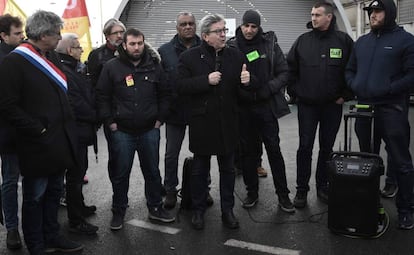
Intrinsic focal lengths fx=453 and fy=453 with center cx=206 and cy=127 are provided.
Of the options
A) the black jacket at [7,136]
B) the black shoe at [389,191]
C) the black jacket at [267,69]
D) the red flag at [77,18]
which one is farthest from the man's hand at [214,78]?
the red flag at [77,18]

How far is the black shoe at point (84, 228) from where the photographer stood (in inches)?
166

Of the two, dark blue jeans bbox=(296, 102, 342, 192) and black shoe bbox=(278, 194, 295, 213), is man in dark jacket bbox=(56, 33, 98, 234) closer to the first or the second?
black shoe bbox=(278, 194, 295, 213)

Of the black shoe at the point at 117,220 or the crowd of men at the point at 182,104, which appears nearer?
the crowd of men at the point at 182,104

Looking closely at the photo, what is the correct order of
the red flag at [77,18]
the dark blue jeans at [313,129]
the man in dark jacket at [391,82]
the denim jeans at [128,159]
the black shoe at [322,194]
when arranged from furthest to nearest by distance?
the red flag at [77,18] → the black shoe at [322,194] → the dark blue jeans at [313,129] → the denim jeans at [128,159] → the man in dark jacket at [391,82]

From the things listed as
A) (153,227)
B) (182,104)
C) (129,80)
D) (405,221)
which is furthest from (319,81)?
(153,227)

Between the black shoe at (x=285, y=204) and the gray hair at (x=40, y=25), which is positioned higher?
the gray hair at (x=40, y=25)

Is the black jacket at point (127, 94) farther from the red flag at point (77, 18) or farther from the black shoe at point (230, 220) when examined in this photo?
the red flag at point (77, 18)

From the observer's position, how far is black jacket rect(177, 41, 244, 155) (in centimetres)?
412

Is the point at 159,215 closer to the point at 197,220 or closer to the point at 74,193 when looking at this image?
the point at 197,220

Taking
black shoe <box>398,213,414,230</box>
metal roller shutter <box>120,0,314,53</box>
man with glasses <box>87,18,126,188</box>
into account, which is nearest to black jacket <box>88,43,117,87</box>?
man with glasses <box>87,18,126,188</box>

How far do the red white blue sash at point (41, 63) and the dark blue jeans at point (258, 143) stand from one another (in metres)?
1.95

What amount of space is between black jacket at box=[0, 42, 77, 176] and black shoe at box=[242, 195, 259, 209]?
6.78ft

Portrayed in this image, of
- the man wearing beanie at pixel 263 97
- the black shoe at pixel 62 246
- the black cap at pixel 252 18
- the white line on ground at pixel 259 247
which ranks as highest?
the black cap at pixel 252 18

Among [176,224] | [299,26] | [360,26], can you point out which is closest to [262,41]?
[176,224]
